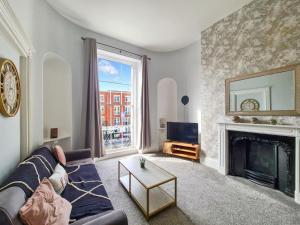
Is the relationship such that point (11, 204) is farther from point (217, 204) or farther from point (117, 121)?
point (117, 121)

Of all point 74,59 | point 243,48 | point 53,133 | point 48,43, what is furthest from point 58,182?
point 243,48

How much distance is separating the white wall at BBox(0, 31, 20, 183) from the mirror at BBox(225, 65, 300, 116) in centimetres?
333

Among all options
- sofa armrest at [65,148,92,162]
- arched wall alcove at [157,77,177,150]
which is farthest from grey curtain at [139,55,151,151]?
sofa armrest at [65,148,92,162]

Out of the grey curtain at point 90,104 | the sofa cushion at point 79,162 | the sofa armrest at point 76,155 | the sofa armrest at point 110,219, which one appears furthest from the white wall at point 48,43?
the sofa armrest at point 110,219

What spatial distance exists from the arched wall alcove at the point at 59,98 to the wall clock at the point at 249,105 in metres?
3.41

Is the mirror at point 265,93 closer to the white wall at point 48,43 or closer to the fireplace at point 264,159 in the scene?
the fireplace at point 264,159

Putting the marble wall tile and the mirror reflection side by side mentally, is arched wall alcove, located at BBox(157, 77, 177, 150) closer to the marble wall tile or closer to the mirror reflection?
the marble wall tile

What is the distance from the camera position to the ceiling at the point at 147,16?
8.34ft

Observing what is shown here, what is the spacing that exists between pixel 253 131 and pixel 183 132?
64.8 inches

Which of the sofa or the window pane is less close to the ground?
the window pane

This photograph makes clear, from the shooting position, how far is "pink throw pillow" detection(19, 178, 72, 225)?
0.89 m

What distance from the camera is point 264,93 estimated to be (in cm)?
241

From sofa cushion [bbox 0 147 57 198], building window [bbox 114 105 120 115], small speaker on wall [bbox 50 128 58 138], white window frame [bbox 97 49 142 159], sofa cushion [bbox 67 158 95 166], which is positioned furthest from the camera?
white window frame [bbox 97 49 142 159]

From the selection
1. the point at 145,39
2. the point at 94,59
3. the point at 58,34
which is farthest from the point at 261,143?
the point at 58,34
